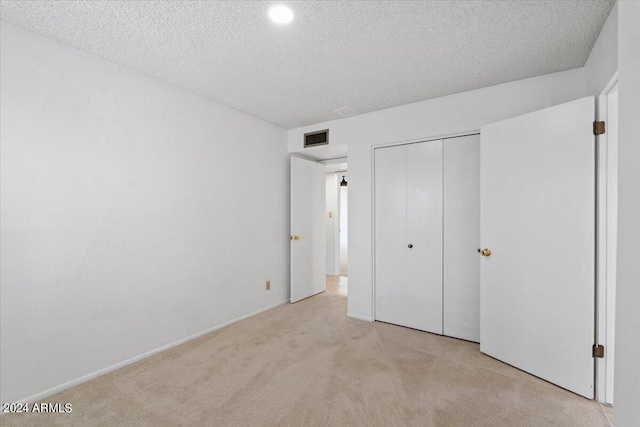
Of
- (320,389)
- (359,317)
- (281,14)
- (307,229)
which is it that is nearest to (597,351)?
(320,389)

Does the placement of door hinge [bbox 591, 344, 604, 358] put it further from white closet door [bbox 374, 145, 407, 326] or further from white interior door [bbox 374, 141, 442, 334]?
white closet door [bbox 374, 145, 407, 326]

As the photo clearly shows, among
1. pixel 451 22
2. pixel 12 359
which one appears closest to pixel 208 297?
pixel 12 359

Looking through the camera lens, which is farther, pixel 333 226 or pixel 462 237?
pixel 333 226

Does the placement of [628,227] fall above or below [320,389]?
above

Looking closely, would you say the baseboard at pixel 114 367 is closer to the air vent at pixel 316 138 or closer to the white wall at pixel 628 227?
the air vent at pixel 316 138

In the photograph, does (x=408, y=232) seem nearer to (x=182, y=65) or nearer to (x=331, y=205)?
(x=182, y=65)

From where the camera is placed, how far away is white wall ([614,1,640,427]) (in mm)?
614

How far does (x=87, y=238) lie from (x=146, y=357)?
1.15 m

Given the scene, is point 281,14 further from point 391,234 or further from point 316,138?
point 391,234

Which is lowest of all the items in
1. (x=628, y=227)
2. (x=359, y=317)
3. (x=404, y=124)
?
(x=359, y=317)

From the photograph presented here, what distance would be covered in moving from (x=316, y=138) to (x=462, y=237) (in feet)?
7.17

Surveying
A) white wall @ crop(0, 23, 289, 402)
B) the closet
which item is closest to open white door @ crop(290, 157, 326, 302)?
white wall @ crop(0, 23, 289, 402)

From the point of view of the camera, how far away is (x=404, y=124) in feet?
11.0

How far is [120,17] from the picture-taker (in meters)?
1.89
